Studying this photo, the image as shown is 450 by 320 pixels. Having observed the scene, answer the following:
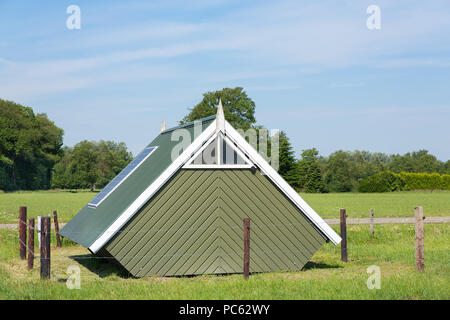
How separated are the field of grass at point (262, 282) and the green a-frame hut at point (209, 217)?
538 mm

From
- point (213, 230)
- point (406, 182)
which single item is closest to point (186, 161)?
point (213, 230)

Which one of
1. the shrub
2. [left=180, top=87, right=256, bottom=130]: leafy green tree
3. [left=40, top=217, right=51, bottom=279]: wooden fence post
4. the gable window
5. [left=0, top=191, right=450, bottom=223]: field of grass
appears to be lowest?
[left=40, top=217, right=51, bottom=279]: wooden fence post

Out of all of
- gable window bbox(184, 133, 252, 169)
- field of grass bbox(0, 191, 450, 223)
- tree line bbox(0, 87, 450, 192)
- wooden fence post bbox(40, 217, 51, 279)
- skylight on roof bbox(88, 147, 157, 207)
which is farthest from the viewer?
tree line bbox(0, 87, 450, 192)

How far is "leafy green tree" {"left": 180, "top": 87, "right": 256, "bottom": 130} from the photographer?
88.5 m

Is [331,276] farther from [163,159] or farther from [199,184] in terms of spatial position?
[163,159]

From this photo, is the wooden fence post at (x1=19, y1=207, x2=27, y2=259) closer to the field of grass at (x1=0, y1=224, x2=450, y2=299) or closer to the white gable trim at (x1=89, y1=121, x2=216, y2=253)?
the field of grass at (x1=0, y1=224, x2=450, y2=299)

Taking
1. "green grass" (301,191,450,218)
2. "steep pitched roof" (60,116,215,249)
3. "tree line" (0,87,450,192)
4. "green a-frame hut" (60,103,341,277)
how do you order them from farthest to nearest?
1. "tree line" (0,87,450,192)
2. "green grass" (301,191,450,218)
3. "steep pitched roof" (60,116,215,249)
4. "green a-frame hut" (60,103,341,277)

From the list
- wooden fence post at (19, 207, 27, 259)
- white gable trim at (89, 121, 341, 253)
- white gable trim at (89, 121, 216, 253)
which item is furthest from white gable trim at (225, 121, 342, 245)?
wooden fence post at (19, 207, 27, 259)

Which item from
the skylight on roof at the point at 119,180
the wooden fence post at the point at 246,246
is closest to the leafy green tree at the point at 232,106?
the skylight on roof at the point at 119,180

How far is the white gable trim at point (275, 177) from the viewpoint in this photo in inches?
549

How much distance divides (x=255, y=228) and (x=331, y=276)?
7.45ft

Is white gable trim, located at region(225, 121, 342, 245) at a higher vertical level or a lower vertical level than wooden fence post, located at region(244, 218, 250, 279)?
higher

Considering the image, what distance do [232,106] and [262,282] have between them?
7944cm

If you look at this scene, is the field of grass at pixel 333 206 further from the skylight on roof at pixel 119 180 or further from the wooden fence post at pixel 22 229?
the skylight on roof at pixel 119 180
